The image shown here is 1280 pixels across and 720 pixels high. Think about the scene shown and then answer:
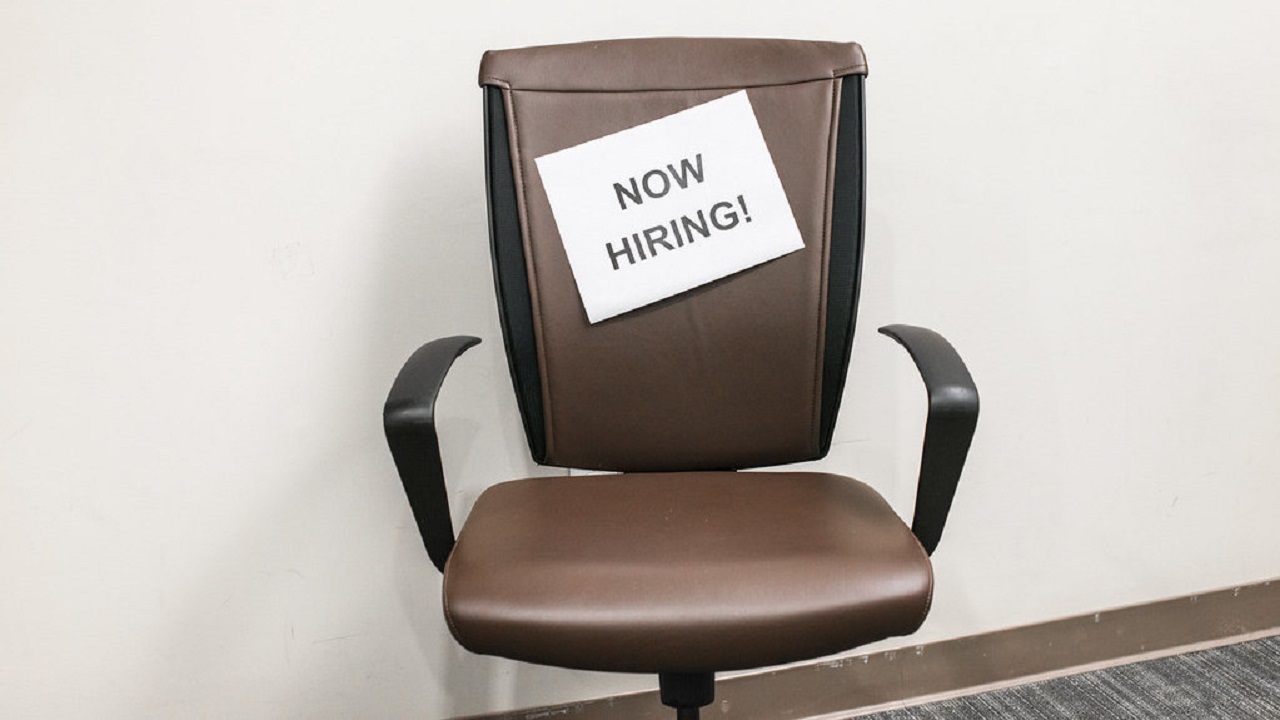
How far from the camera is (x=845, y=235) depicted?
4.08 feet

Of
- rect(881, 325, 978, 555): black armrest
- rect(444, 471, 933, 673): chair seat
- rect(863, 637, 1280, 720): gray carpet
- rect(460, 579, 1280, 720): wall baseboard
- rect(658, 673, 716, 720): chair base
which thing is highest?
rect(881, 325, 978, 555): black armrest

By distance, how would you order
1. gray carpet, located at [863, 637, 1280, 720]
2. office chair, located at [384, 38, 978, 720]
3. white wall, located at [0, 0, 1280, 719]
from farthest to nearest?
gray carpet, located at [863, 637, 1280, 720]
white wall, located at [0, 0, 1280, 719]
office chair, located at [384, 38, 978, 720]

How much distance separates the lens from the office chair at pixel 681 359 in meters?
1.05

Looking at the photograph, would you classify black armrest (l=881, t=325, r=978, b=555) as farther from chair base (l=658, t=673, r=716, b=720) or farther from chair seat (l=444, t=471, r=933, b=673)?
chair base (l=658, t=673, r=716, b=720)

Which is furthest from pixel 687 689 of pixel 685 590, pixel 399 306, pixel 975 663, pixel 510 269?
pixel 975 663

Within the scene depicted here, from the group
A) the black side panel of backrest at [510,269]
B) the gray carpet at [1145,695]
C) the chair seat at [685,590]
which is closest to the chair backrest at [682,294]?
the black side panel of backrest at [510,269]

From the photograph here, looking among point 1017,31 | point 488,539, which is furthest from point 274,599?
point 1017,31

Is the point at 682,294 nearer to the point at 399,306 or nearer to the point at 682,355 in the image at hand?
the point at 682,355

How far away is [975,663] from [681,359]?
2.82ft

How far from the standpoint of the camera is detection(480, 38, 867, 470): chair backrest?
1214 millimetres

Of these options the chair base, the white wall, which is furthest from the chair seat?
the white wall

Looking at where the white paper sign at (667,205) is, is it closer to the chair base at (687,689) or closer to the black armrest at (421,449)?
the black armrest at (421,449)

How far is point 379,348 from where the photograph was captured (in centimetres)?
143

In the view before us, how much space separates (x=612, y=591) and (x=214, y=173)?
793mm
